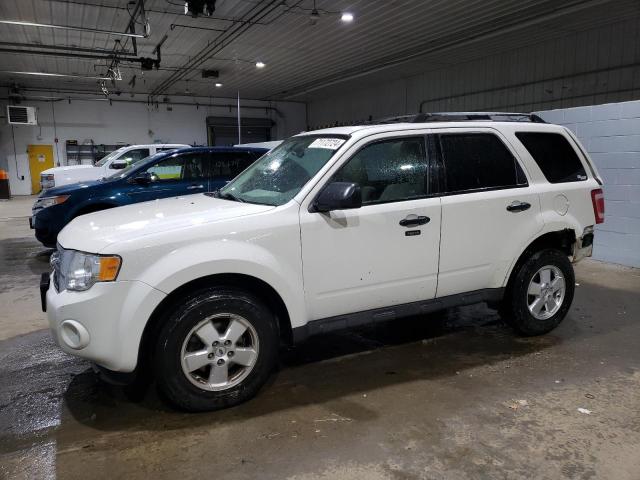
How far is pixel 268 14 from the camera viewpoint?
11.0 metres

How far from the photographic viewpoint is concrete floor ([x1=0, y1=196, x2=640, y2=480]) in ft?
8.20

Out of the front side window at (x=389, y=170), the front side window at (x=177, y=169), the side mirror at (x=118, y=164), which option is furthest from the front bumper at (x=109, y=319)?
the side mirror at (x=118, y=164)

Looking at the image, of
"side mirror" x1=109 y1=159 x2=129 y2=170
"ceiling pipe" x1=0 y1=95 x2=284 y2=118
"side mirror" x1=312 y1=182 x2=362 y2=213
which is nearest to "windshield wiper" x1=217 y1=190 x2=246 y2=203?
"side mirror" x1=312 y1=182 x2=362 y2=213

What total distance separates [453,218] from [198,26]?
35.4ft

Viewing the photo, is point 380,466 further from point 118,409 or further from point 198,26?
point 198,26

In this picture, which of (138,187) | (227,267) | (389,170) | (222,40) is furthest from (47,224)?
(222,40)

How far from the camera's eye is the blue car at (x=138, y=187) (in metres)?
7.18

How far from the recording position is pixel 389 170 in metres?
3.47

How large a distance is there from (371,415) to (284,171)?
182 centimetres

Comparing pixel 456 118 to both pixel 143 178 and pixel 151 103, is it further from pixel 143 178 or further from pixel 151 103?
pixel 151 103

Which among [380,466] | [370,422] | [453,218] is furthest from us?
[453,218]

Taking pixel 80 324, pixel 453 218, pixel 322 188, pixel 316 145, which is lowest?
pixel 80 324

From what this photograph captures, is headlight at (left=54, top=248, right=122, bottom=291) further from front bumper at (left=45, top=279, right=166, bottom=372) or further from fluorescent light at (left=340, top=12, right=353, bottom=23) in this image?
fluorescent light at (left=340, top=12, right=353, bottom=23)

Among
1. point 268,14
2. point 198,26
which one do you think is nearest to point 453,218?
point 268,14
